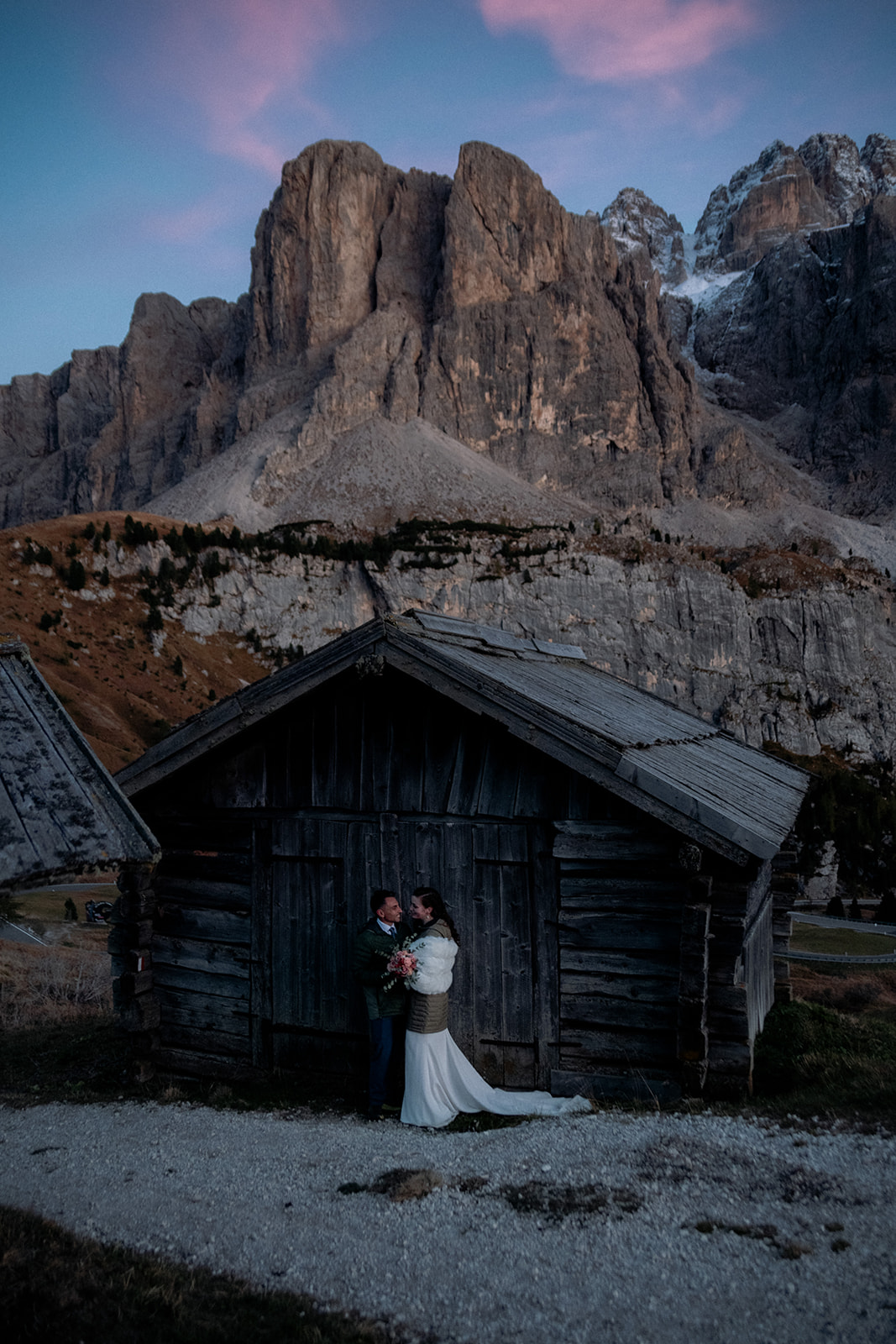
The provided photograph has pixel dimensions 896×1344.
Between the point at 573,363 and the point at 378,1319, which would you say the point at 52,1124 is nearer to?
the point at 378,1319

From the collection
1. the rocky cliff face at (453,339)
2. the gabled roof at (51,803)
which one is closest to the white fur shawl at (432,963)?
the gabled roof at (51,803)

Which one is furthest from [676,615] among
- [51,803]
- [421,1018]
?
[51,803]

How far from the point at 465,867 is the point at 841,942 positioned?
99.6 ft

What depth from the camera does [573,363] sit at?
170 m

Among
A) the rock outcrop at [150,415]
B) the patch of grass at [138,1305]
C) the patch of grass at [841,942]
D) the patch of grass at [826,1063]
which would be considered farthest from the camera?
the rock outcrop at [150,415]

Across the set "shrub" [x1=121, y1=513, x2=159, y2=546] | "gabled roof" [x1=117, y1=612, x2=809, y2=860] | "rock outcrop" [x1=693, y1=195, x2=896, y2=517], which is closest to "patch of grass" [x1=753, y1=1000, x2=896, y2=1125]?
"gabled roof" [x1=117, y1=612, x2=809, y2=860]

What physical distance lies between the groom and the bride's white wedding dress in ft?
0.78

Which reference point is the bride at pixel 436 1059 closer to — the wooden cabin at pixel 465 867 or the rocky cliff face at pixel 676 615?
the wooden cabin at pixel 465 867

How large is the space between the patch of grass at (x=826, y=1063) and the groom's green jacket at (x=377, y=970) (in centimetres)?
351

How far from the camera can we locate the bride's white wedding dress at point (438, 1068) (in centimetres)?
803

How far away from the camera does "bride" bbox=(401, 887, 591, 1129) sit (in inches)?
316

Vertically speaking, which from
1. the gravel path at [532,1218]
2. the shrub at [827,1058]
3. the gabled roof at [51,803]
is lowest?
the shrub at [827,1058]

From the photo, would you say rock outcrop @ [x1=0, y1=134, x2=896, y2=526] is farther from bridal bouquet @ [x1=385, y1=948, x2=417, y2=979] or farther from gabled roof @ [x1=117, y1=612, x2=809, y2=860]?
bridal bouquet @ [x1=385, y1=948, x2=417, y2=979]

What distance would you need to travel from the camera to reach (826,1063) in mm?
8727
